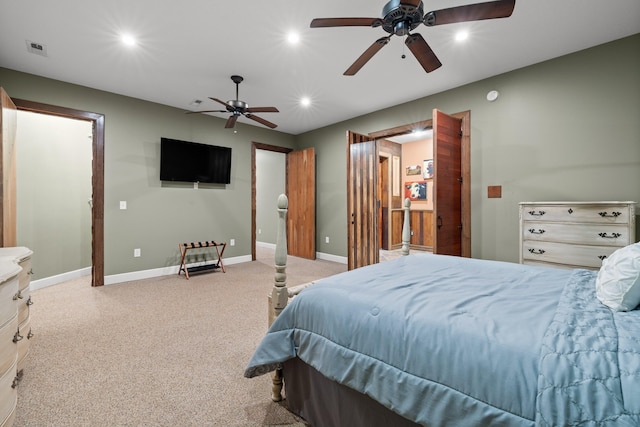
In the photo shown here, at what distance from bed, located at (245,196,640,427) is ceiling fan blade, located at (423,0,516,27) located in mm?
1500

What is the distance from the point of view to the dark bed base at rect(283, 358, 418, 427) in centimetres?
112

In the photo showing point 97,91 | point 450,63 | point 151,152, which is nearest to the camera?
point 450,63

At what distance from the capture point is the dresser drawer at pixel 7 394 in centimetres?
108

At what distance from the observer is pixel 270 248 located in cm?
718

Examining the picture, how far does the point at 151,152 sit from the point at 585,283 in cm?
505

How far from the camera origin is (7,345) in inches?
45.9

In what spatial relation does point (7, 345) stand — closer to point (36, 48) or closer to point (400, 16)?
point (400, 16)

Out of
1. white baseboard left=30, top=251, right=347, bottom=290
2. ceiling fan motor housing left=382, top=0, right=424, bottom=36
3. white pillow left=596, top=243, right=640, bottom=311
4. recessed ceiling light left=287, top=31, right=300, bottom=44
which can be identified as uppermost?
recessed ceiling light left=287, top=31, right=300, bottom=44

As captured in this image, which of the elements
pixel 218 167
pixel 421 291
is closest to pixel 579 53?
pixel 421 291

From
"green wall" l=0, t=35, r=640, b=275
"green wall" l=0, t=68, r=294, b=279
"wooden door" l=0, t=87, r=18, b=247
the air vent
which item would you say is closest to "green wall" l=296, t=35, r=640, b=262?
"green wall" l=0, t=35, r=640, b=275

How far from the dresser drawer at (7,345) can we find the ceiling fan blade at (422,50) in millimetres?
2761

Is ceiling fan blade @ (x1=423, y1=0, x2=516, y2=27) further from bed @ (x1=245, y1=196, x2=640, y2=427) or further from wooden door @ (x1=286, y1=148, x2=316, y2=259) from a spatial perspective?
wooden door @ (x1=286, y1=148, x2=316, y2=259)

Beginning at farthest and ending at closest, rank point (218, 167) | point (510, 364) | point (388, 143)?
1. point (388, 143)
2. point (218, 167)
3. point (510, 364)

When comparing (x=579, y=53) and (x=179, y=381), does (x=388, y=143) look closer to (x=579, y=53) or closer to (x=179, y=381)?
(x=579, y=53)
